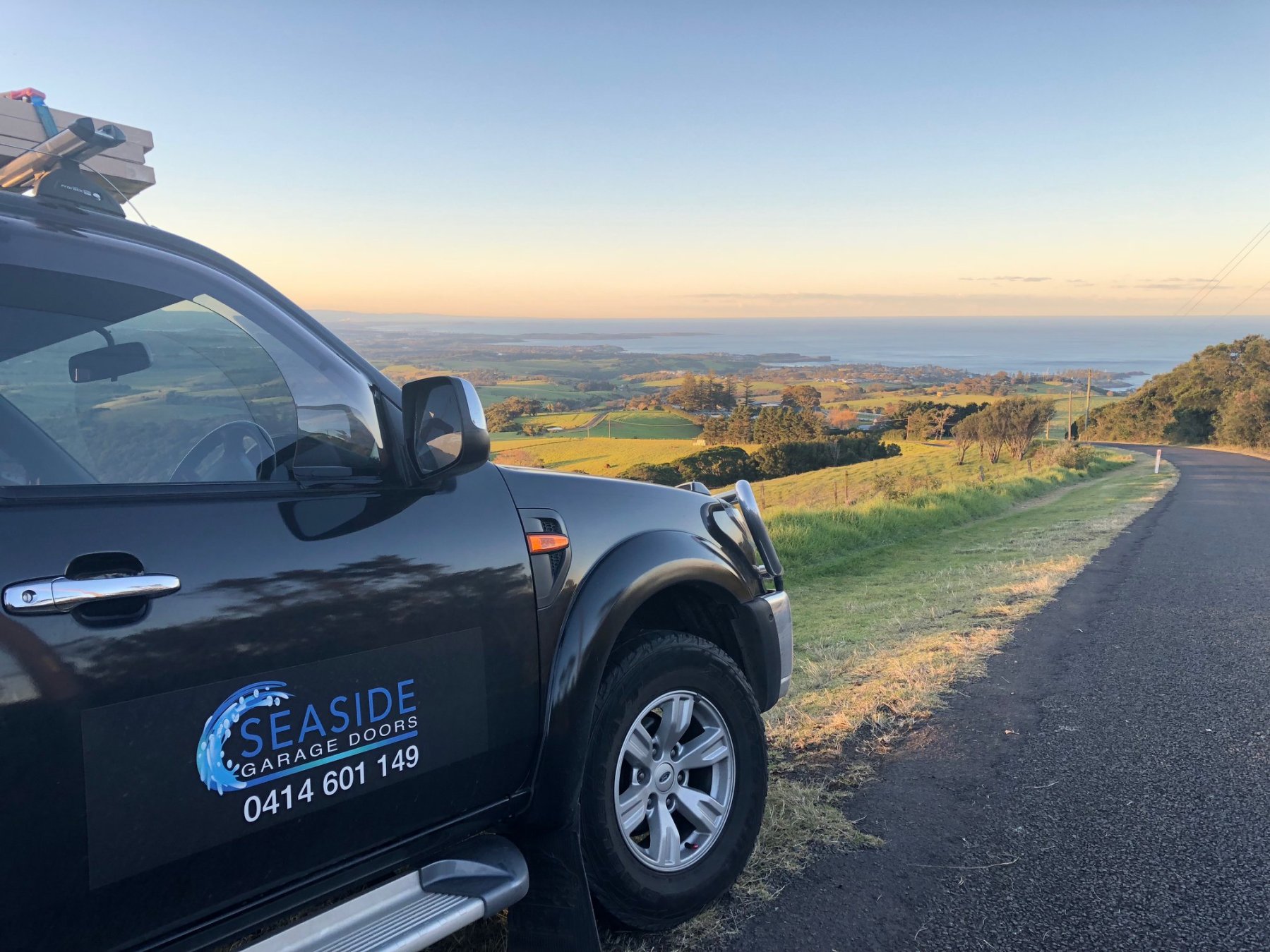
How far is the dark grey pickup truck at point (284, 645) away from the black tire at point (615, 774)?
0.01m

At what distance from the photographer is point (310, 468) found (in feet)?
7.30

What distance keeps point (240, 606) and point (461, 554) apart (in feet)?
2.02

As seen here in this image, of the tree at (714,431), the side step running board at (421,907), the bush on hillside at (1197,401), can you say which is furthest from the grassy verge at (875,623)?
the bush on hillside at (1197,401)

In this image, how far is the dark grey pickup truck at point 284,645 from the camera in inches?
66.1

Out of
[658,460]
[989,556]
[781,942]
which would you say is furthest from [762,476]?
[781,942]

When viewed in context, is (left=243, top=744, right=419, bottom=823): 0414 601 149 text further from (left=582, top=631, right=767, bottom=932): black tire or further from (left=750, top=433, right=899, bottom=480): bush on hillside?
(left=750, top=433, right=899, bottom=480): bush on hillside

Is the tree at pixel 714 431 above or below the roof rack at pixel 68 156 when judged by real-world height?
below

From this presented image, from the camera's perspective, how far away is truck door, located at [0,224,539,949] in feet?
5.40

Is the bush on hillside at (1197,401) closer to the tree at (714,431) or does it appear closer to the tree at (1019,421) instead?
the tree at (1019,421)

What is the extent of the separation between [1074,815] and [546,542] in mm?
2658

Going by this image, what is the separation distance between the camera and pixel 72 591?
→ 1.65 m

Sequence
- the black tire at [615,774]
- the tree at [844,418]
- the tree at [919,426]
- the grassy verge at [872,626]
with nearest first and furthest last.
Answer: the black tire at [615,774] → the grassy verge at [872,626] → the tree at [844,418] → the tree at [919,426]

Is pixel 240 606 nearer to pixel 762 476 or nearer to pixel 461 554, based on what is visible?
pixel 461 554

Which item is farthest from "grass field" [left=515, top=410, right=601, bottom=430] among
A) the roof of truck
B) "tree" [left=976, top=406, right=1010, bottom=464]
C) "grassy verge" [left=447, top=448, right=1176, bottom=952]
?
"tree" [left=976, top=406, right=1010, bottom=464]
